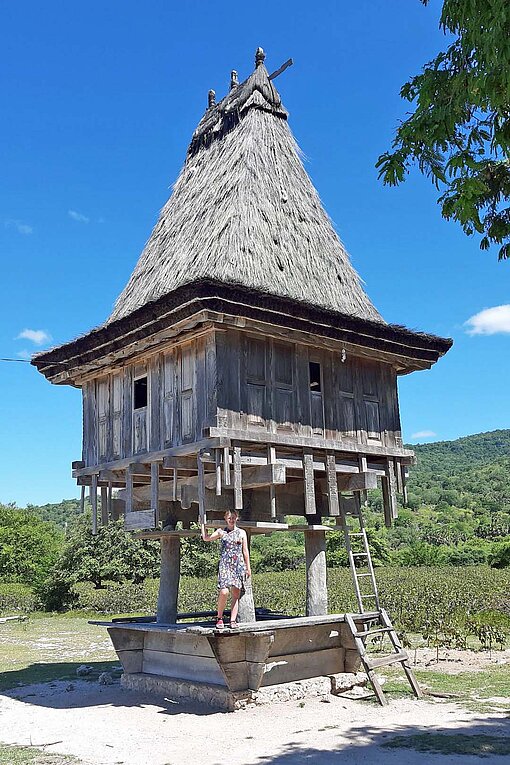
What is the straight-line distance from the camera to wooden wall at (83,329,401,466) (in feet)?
34.6

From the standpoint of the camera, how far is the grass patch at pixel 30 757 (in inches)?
306

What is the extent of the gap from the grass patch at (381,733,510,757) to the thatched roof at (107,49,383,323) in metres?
5.78

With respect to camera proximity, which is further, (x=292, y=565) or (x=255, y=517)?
(x=292, y=565)

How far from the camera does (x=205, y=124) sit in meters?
14.5

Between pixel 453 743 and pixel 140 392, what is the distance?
7577mm

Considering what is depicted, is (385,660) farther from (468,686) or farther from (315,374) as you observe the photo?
(315,374)

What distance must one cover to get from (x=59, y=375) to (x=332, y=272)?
203 inches

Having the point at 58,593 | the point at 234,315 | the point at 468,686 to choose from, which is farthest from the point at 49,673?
the point at 58,593

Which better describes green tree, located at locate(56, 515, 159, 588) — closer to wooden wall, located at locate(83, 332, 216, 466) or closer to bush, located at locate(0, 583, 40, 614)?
bush, located at locate(0, 583, 40, 614)

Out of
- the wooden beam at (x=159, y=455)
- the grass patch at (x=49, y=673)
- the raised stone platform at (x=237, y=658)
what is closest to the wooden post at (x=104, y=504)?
the wooden beam at (x=159, y=455)

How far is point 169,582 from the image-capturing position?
43.0ft

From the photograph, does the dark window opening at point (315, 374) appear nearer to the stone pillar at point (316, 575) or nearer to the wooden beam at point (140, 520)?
the stone pillar at point (316, 575)

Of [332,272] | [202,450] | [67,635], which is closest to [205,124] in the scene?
[332,272]

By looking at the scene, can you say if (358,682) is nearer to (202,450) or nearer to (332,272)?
(202,450)
